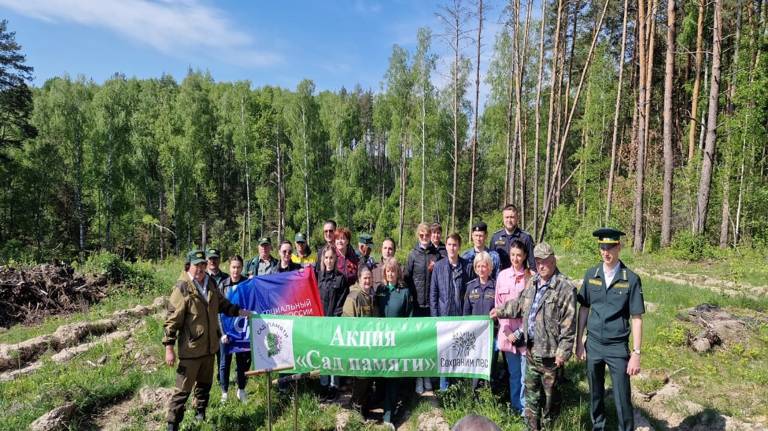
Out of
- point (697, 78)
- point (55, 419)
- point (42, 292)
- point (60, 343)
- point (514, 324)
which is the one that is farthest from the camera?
point (697, 78)

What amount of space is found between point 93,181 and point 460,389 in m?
36.4

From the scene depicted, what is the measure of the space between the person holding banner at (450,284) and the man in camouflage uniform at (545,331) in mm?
1001

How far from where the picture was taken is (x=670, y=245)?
15680 millimetres

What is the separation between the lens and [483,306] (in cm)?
524

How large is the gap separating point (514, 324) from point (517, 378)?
2.17ft

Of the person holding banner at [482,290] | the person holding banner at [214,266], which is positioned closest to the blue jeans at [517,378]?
the person holding banner at [482,290]

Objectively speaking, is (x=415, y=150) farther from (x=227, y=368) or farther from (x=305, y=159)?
(x=227, y=368)

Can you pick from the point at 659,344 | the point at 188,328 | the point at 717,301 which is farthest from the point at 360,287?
the point at 717,301

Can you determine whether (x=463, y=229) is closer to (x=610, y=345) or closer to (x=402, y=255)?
(x=402, y=255)

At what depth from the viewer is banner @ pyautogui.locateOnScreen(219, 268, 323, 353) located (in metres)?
6.07

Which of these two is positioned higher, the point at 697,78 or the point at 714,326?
the point at 697,78

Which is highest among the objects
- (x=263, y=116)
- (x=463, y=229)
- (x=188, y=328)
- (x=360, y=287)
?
(x=263, y=116)

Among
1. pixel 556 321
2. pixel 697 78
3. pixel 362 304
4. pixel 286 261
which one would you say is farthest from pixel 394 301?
pixel 697 78

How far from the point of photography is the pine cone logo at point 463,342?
203 inches
